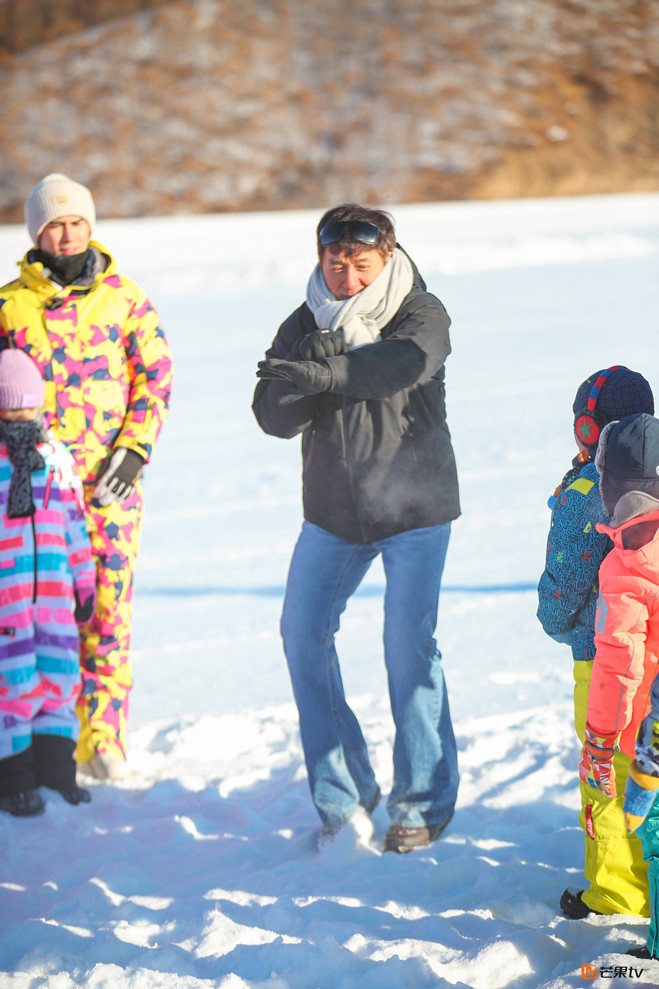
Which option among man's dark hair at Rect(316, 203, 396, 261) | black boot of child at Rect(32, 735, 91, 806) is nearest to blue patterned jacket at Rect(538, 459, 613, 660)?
man's dark hair at Rect(316, 203, 396, 261)

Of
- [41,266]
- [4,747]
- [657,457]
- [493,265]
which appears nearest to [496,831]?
[657,457]

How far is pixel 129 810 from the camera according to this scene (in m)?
3.17

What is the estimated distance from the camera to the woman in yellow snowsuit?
10.6ft

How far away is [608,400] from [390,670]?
977mm

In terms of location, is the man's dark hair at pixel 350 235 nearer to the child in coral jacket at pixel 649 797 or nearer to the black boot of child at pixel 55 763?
the child in coral jacket at pixel 649 797

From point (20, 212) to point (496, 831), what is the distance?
91.4 feet

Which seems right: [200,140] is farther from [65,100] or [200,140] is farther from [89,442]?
[89,442]

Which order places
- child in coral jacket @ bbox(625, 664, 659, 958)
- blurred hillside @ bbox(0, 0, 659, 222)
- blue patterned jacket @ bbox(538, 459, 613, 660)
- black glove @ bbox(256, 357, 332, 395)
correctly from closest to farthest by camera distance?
child in coral jacket @ bbox(625, 664, 659, 958) < blue patterned jacket @ bbox(538, 459, 613, 660) < black glove @ bbox(256, 357, 332, 395) < blurred hillside @ bbox(0, 0, 659, 222)

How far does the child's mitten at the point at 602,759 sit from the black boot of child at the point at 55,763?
5.82ft

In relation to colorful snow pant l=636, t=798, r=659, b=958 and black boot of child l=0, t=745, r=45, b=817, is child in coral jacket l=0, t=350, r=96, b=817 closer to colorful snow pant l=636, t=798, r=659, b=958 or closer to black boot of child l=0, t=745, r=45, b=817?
black boot of child l=0, t=745, r=45, b=817

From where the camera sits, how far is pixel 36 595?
3.22 meters

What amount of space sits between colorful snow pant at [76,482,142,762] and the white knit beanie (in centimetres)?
91

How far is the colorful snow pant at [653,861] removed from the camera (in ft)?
6.61

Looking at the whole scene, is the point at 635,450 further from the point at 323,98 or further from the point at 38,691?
the point at 323,98
